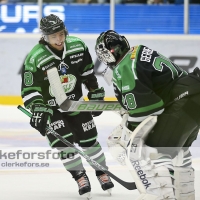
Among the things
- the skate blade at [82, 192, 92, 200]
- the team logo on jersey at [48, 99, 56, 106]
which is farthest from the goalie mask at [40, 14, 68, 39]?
the skate blade at [82, 192, 92, 200]

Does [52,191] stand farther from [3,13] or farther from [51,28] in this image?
[3,13]

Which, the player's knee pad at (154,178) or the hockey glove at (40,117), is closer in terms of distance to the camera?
the player's knee pad at (154,178)

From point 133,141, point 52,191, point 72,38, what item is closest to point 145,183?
point 133,141

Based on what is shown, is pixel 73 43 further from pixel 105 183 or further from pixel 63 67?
pixel 105 183

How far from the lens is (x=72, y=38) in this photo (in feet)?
14.0

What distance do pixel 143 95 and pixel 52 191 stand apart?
3.97 feet

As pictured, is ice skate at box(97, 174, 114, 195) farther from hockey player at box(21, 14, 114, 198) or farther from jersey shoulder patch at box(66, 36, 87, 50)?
jersey shoulder patch at box(66, 36, 87, 50)

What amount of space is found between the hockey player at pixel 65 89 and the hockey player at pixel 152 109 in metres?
0.74

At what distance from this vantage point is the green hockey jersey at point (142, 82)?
125 inches

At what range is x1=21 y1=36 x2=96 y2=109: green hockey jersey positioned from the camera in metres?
4.07

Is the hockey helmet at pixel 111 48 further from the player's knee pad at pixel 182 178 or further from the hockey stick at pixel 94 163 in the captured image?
the hockey stick at pixel 94 163

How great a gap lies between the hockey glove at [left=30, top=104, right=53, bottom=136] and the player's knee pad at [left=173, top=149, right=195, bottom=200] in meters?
0.85

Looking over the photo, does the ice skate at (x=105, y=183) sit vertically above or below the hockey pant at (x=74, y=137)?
below

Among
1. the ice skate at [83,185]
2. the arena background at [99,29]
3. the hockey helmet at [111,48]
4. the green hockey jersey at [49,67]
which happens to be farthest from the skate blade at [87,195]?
the arena background at [99,29]
